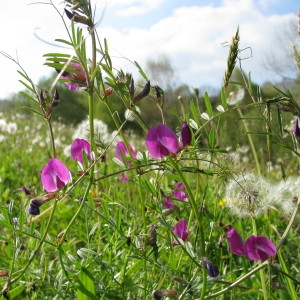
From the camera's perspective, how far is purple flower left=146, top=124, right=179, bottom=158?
3.40 feet

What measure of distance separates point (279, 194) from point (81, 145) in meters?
0.55

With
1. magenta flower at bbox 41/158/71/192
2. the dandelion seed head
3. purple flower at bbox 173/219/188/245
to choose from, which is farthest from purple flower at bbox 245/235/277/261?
magenta flower at bbox 41/158/71/192

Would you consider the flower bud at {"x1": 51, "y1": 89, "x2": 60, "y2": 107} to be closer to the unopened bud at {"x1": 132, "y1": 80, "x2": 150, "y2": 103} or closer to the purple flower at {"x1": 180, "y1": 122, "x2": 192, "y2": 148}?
the unopened bud at {"x1": 132, "y1": 80, "x2": 150, "y2": 103}

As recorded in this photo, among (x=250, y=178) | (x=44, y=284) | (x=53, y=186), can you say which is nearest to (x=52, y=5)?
(x=53, y=186)

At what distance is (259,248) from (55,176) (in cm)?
47

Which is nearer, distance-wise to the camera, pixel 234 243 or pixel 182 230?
pixel 234 243

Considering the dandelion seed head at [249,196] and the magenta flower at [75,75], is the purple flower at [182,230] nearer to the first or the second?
the dandelion seed head at [249,196]

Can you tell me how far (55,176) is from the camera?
112 centimetres

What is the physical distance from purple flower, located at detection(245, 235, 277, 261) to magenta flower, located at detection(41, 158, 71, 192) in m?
0.42

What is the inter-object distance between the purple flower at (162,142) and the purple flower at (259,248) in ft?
0.86

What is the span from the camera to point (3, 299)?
122 centimetres

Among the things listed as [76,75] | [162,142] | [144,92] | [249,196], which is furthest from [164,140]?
[249,196]

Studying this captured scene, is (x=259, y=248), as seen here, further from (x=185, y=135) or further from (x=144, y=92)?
(x=144, y=92)

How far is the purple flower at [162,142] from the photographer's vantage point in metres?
1.04
